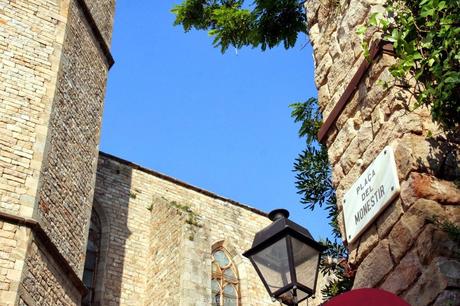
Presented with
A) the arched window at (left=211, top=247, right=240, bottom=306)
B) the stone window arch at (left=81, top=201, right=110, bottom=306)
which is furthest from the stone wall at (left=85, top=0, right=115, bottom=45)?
the arched window at (left=211, top=247, right=240, bottom=306)

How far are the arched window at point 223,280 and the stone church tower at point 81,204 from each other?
3 cm

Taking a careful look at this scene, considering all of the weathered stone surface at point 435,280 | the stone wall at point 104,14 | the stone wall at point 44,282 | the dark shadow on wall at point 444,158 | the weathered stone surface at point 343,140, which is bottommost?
the weathered stone surface at point 435,280

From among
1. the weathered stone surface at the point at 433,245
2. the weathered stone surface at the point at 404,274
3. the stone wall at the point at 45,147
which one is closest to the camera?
the weathered stone surface at the point at 433,245

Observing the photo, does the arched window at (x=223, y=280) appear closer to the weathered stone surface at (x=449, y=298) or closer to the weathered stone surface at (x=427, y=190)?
the weathered stone surface at (x=427, y=190)

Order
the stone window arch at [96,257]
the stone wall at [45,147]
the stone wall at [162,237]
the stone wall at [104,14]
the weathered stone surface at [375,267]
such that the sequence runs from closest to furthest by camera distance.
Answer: the weathered stone surface at [375,267]
the stone wall at [45,147]
the stone window arch at [96,257]
the stone wall at [162,237]
the stone wall at [104,14]

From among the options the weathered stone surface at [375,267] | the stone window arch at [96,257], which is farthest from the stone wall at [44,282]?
the weathered stone surface at [375,267]

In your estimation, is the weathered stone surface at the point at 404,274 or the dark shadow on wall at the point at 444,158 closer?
the weathered stone surface at the point at 404,274

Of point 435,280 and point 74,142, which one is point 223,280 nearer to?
point 74,142

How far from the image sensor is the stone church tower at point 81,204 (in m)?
9.64

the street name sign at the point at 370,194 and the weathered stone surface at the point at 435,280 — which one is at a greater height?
the street name sign at the point at 370,194

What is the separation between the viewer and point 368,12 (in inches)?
154

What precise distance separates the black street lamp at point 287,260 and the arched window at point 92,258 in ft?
34.6

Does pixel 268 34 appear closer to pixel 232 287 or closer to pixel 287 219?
pixel 287 219

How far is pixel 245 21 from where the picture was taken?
7.55 metres
